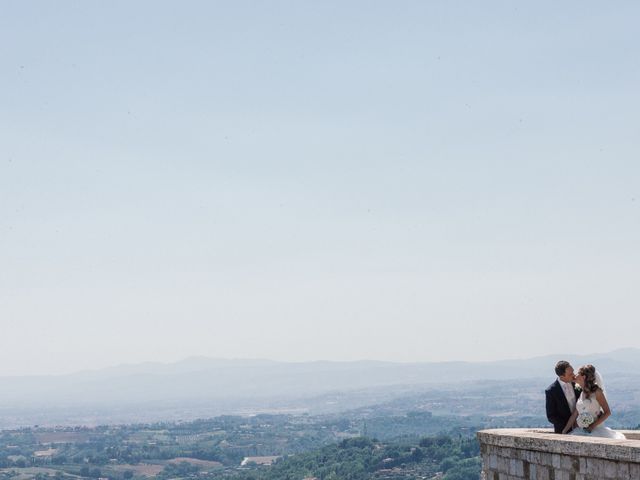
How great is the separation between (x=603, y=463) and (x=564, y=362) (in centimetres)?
291

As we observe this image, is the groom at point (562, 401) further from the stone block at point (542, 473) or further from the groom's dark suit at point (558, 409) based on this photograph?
the stone block at point (542, 473)

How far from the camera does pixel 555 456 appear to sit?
14781mm

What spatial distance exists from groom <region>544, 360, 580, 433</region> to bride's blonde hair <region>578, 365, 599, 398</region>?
0.40m

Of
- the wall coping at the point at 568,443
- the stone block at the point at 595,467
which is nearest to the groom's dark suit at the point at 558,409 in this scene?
the wall coping at the point at 568,443

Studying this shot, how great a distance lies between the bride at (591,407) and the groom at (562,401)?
0.30 m

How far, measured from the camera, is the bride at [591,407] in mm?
16016

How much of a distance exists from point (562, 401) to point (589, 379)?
2.22 ft

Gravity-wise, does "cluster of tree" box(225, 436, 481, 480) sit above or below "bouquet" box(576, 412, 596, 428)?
below

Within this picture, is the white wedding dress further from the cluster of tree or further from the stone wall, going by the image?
the cluster of tree

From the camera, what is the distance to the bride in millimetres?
16016

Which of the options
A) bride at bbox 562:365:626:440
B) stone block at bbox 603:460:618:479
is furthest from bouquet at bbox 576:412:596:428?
stone block at bbox 603:460:618:479

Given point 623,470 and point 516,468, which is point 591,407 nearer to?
point 516,468

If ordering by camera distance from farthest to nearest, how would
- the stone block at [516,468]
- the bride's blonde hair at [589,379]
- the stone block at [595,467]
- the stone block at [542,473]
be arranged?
the bride's blonde hair at [589,379]
the stone block at [516,468]
the stone block at [542,473]
the stone block at [595,467]

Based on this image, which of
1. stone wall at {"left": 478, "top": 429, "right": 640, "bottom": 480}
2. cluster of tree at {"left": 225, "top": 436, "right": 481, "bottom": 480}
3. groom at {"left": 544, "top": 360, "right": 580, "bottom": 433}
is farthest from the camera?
cluster of tree at {"left": 225, "top": 436, "right": 481, "bottom": 480}
